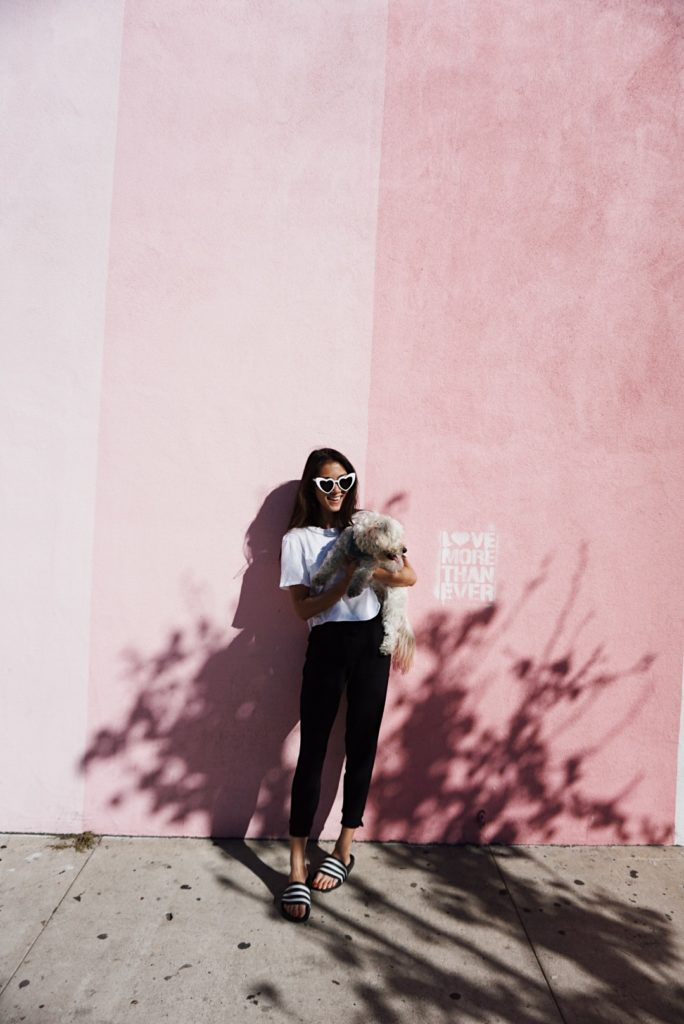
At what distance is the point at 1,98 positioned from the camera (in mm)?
3424

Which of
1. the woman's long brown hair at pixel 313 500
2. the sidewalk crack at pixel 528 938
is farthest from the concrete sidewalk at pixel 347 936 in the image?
the woman's long brown hair at pixel 313 500

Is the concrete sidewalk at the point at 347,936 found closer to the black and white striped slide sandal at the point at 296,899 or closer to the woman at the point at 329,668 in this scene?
the black and white striped slide sandal at the point at 296,899

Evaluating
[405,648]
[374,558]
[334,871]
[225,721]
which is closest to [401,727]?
[405,648]

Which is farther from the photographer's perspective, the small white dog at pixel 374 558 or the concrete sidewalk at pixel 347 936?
the small white dog at pixel 374 558

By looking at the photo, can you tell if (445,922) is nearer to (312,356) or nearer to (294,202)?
(312,356)

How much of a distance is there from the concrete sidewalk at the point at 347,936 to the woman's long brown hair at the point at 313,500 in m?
1.80

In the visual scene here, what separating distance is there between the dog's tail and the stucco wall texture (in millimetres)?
181

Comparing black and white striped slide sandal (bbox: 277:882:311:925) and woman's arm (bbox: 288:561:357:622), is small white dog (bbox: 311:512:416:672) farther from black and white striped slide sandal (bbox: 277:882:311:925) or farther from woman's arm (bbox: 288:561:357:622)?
black and white striped slide sandal (bbox: 277:882:311:925)

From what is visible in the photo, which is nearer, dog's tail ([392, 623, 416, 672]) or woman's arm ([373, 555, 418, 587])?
woman's arm ([373, 555, 418, 587])

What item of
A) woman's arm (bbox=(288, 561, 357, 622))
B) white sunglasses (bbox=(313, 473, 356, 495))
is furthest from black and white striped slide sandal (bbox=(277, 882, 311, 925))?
white sunglasses (bbox=(313, 473, 356, 495))

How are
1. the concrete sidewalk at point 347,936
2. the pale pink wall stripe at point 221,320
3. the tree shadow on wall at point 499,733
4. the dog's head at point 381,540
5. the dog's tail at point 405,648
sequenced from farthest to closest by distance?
the tree shadow on wall at point 499,733
the pale pink wall stripe at point 221,320
the dog's tail at point 405,648
the dog's head at point 381,540
the concrete sidewalk at point 347,936

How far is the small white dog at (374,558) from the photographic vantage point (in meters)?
2.83

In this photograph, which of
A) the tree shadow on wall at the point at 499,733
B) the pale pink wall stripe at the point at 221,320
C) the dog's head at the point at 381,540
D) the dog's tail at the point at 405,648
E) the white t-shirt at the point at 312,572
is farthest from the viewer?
the tree shadow on wall at the point at 499,733

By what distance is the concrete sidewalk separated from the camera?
8.13ft
